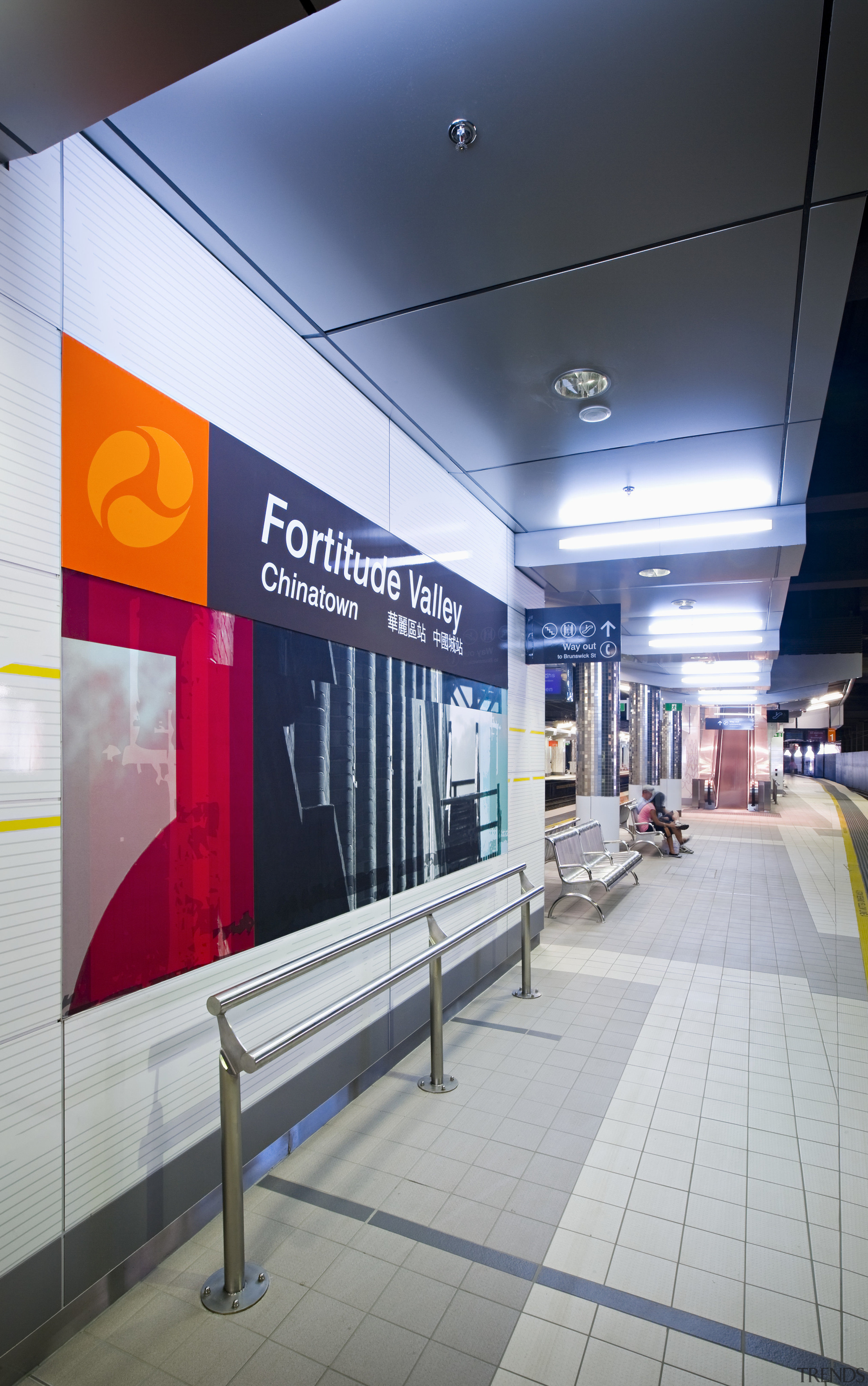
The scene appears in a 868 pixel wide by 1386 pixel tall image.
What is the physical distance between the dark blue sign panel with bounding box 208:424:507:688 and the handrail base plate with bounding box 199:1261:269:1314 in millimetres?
2102

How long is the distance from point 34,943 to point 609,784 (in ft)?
32.9

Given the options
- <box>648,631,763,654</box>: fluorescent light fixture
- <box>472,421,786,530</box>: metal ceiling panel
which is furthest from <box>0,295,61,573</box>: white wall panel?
<box>648,631,763,654</box>: fluorescent light fixture

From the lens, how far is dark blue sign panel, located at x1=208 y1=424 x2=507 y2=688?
2.62m

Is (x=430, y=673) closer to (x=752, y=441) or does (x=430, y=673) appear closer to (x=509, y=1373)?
(x=752, y=441)

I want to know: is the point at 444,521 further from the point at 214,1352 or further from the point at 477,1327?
the point at 214,1352

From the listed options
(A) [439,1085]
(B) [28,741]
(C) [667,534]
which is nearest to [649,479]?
(C) [667,534]

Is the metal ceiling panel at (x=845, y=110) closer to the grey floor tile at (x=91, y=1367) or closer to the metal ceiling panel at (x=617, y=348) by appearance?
the metal ceiling panel at (x=617, y=348)

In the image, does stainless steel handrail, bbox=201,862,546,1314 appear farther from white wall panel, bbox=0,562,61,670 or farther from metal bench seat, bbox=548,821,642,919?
metal bench seat, bbox=548,821,642,919

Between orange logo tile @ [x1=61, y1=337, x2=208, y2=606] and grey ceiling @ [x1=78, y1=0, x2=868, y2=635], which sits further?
orange logo tile @ [x1=61, y1=337, x2=208, y2=606]

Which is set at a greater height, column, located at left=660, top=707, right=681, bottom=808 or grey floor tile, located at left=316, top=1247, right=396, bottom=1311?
column, located at left=660, top=707, right=681, bottom=808

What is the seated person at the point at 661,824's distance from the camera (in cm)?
1175

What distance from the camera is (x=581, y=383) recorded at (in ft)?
11.3

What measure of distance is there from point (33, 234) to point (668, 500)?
13.3 feet

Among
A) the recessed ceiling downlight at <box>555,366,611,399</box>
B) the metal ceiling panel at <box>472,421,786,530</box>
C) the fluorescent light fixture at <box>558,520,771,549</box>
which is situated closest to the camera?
the recessed ceiling downlight at <box>555,366,611,399</box>
